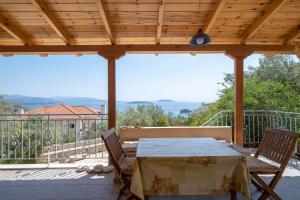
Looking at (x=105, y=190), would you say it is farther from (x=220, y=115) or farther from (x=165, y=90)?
(x=165, y=90)

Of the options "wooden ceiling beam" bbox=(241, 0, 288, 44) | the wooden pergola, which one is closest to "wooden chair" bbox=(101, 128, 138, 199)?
the wooden pergola

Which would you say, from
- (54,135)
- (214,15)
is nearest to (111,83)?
(214,15)

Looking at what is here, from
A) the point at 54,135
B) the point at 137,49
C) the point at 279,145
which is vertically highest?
the point at 137,49

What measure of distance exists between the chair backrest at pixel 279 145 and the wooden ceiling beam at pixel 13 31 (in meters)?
3.98

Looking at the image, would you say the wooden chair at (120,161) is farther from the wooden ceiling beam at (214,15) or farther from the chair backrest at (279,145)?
the wooden ceiling beam at (214,15)

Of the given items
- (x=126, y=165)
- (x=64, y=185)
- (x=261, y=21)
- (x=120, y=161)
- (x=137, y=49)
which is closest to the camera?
(x=126, y=165)

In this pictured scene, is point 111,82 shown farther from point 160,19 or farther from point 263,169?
point 263,169

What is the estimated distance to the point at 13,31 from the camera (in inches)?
178

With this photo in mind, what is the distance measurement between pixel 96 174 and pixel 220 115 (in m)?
3.67

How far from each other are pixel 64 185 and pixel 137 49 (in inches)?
101

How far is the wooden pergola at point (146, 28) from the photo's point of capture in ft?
13.8

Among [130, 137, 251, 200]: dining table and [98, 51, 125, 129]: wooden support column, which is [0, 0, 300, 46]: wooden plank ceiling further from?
[130, 137, 251, 200]: dining table

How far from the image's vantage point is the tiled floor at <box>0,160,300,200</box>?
3596mm

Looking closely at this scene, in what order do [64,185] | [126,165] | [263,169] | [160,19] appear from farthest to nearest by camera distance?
1. [160,19]
2. [64,185]
3. [126,165]
4. [263,169]
